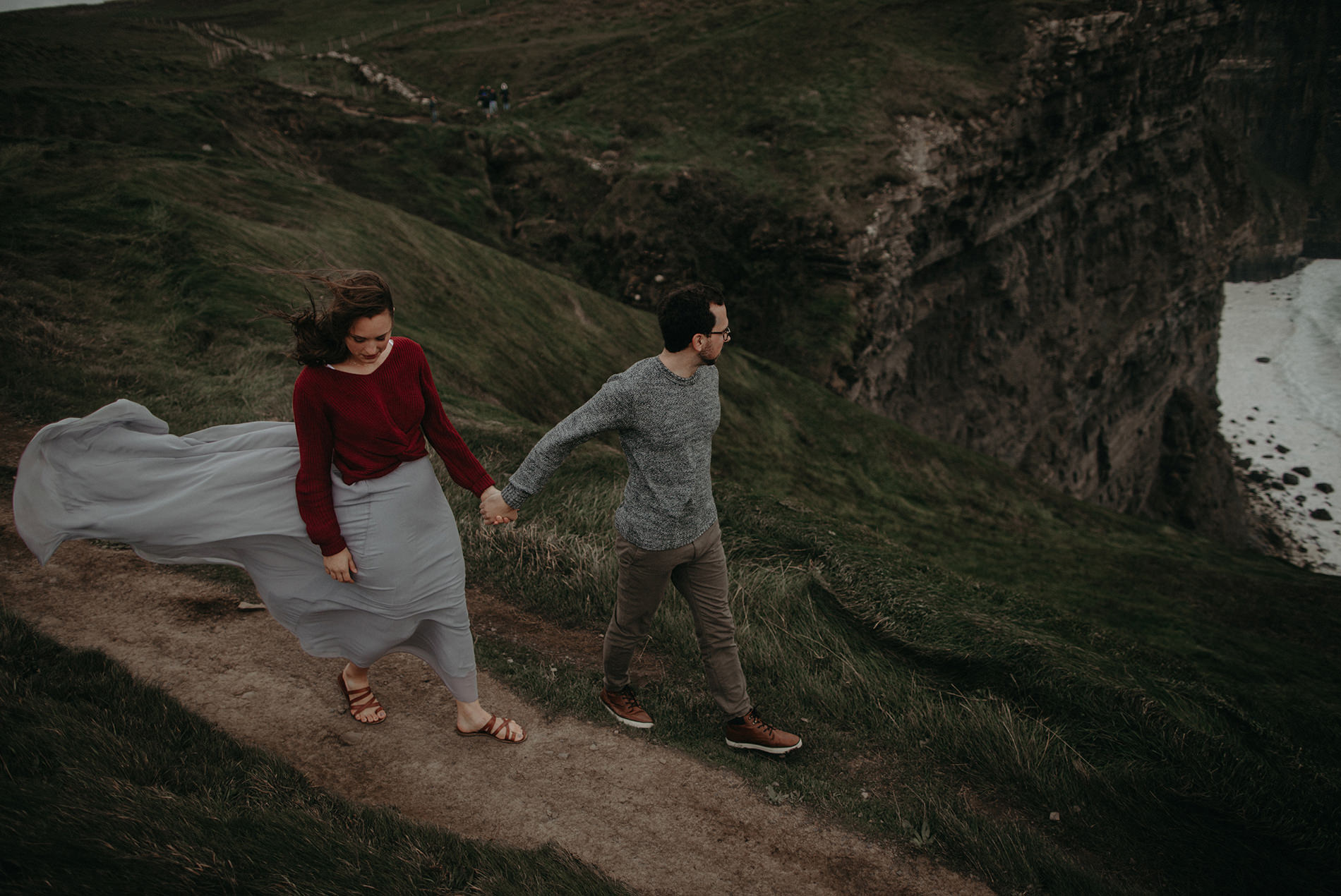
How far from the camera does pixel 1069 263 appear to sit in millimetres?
40562

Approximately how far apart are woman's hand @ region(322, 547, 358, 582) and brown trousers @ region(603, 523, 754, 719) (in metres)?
1.38

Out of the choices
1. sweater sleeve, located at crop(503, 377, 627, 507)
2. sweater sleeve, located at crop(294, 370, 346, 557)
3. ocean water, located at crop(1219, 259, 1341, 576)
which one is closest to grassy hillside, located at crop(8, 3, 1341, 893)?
sweater sleeve, located at crop(503, 377, 627, 507)

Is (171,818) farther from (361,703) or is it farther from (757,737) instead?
(757,737)

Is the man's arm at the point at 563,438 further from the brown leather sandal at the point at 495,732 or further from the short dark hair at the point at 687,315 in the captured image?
the brown leather sandal at the point at 495,732

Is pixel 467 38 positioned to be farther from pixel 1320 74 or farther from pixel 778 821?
pixel 1320 74

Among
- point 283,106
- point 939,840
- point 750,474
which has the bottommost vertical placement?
point 750,474

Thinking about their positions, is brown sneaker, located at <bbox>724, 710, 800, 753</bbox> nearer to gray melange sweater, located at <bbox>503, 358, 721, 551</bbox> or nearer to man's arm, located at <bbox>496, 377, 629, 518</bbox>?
gray melange sweater, located at <bbox>503, 358, 721, 551</bbox>

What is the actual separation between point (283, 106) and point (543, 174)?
30.5ft

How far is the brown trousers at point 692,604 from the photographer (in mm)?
4246

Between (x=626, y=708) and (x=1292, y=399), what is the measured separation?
228 ft

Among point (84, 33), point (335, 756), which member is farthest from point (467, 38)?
point (335, 756)

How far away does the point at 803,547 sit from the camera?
23.8 feet

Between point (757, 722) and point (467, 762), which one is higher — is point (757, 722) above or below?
below

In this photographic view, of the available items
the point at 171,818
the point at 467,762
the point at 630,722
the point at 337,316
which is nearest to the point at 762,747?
the point at 630,722
